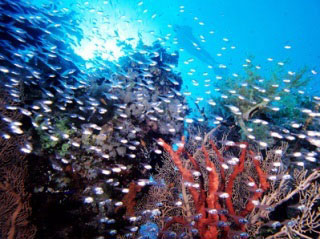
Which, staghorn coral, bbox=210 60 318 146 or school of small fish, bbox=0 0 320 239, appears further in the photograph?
staghorn coral, bbox=210 60 318 146

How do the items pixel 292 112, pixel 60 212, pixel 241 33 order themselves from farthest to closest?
pixel 241 33
pixel 292 112
pixel 60 212

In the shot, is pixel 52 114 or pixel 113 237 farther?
pixel 52 114

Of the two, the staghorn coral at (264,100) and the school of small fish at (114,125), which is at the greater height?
the staghorn coral at (264,100)

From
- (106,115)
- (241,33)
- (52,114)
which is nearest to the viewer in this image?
(52,114)

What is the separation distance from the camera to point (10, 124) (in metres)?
5.87

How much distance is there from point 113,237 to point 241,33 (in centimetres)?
10794

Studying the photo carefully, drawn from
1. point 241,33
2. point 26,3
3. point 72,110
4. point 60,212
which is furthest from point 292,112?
point 241,33

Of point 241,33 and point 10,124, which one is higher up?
point 241,33

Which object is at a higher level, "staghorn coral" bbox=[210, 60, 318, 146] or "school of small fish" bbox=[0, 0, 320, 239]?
"staghorn coral" bbox=[210, 60, 318, 146]

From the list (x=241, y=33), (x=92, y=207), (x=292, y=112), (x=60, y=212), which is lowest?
(x=60, y=212)

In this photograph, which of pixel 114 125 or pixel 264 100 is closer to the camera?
pixel 114 125

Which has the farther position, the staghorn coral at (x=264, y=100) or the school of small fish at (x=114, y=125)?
the staghorn coral at (x=264, y=100)

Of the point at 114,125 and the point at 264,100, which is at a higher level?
the point at 264,100

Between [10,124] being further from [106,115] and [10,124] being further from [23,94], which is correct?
[106,115]
